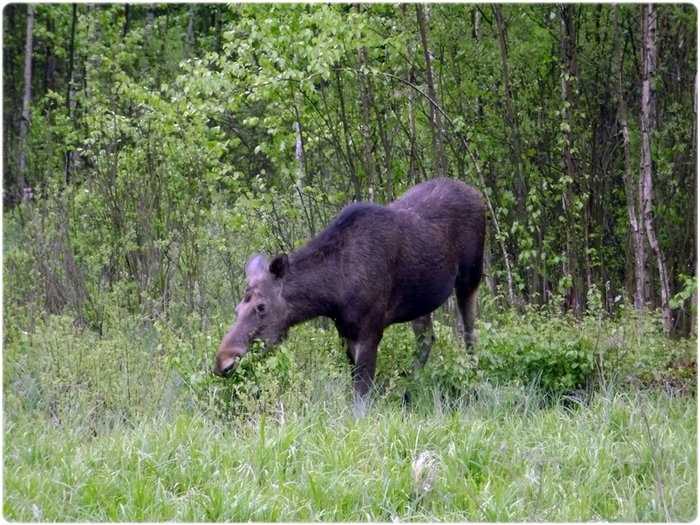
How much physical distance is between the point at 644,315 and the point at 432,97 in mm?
3841

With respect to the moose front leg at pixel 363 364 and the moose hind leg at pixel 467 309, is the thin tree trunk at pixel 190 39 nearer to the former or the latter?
the moose hind leg at pixel 467 309

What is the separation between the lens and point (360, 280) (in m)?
8.62

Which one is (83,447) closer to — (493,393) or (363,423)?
(363,423)

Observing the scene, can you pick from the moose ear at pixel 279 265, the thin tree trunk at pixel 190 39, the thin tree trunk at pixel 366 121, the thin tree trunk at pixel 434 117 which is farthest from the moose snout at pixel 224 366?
the thin tree trunk at pixel 190 39

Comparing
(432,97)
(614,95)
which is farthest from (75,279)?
(614,95)

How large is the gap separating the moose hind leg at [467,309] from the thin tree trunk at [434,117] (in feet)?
8.05

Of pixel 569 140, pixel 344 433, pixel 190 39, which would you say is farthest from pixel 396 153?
pixel 190 39

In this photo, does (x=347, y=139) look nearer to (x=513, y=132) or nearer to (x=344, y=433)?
(x=513, y=132)

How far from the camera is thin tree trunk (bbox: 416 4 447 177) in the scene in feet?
38.6

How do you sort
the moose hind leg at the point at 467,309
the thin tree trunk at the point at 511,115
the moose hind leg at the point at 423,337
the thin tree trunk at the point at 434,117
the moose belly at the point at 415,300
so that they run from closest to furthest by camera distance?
the moose belly at the point at 415,300
the moose hind leg at the point at 423,337
the moose hind leg at the point at 467,309
the thin tree trunk at the point at 434,117
the thin tree trunk at the point at 511,115

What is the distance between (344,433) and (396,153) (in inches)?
297

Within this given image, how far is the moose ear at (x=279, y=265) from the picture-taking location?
835cm

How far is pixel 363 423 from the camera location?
22.8 ft

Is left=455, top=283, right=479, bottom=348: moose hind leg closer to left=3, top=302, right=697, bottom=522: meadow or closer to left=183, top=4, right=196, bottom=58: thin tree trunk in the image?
left=3, top=302, right=697, bottom=522: meadow
